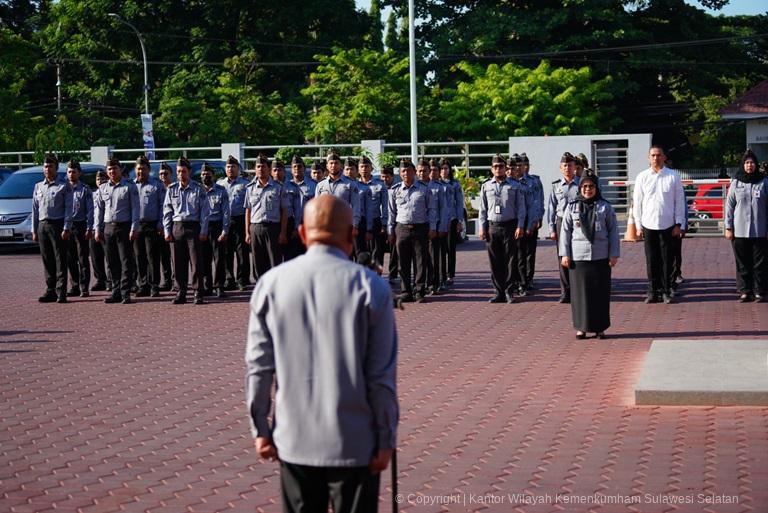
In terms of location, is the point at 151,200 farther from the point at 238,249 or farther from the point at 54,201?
the point at 238,249

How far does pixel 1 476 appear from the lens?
8711 mm

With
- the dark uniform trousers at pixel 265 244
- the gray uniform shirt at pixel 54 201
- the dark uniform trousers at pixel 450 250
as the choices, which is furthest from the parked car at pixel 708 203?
the gray uniform shirt at pixel 54 201

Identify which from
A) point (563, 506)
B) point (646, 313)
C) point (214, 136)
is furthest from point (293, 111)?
point (563, 506)

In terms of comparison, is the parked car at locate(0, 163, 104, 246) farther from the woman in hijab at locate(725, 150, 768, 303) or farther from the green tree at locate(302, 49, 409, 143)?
the green tree at locate(302, 49, 409, 143)

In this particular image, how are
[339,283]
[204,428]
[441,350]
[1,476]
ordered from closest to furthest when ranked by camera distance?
1. [339,283]
2. [1,476]
3. [204,428]
4. [441,350]

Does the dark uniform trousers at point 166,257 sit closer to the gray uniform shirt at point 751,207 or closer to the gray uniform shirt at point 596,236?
the gray uniform shirt at point 596,236

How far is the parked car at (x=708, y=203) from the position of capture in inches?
1212

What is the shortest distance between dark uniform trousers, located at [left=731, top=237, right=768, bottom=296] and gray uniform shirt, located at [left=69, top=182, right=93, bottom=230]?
31.5ft

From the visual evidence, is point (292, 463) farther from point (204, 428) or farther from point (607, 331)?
point (607, 331)

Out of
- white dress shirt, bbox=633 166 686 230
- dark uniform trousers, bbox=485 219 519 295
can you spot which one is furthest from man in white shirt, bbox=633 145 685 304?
dark uniform trousers, bbox=485 219 519 295

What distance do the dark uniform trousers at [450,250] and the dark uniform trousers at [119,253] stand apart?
4.85 metres

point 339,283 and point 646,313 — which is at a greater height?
point 339,283

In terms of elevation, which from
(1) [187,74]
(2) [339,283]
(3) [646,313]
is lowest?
(3) [646,313]

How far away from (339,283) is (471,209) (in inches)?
1089
